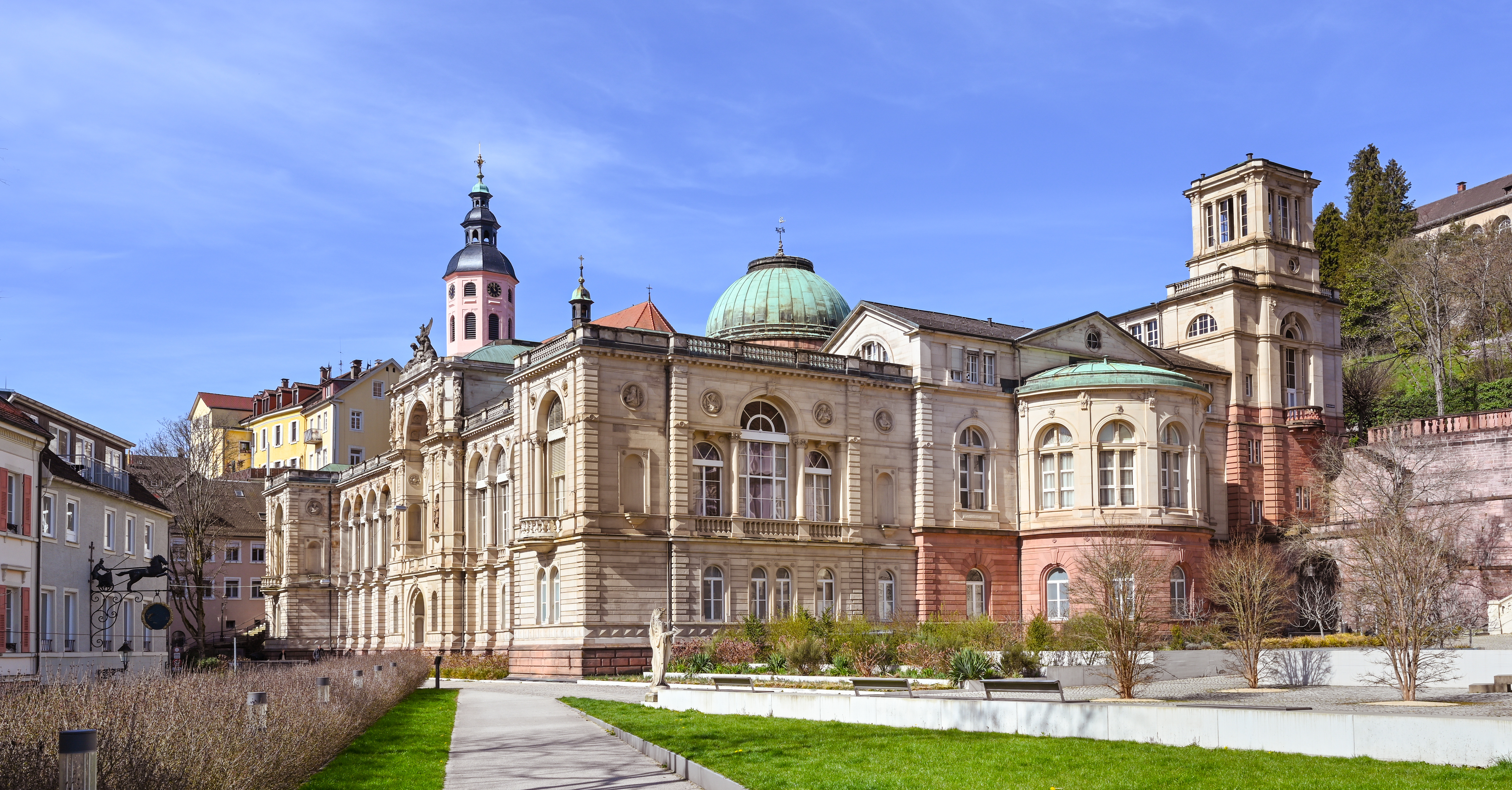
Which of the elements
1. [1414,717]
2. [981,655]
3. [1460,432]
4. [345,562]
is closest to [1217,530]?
[1460,432]

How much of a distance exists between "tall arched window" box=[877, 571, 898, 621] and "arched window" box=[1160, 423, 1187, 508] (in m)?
11.6

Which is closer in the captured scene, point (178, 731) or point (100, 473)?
point (178, 731)

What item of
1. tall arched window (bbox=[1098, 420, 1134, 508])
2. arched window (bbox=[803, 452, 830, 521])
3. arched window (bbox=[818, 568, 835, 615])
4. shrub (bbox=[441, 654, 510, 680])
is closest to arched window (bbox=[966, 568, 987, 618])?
tall arched window (bbox=[1098, 420, 1134, 508])

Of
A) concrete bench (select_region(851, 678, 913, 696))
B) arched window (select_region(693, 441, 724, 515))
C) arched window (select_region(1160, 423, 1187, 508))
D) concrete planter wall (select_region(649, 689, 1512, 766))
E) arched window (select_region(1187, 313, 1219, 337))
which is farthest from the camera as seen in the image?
arched window (select_region(1187, 313, 1219, 337))

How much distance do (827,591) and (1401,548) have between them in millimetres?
28000

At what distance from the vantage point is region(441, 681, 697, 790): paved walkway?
17.0 m

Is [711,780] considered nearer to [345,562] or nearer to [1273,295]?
[1273,295]

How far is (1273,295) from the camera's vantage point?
64.1 m

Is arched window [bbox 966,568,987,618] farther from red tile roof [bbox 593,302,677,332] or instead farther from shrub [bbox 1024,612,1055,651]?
red tile roof [bbox 593,302,677,332]

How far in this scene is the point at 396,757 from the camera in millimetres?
20125

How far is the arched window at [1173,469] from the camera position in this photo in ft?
183

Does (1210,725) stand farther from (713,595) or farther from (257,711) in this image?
(713,595)

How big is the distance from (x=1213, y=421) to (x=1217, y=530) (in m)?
5.08

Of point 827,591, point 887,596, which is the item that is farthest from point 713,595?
point 887,596
